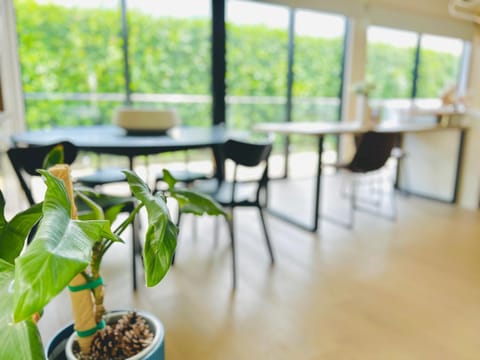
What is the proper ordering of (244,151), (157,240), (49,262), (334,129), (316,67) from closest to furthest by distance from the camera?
(49,262)
(157,240)
(244,151)
(334,129)
(316,67)

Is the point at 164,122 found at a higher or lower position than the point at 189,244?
higher

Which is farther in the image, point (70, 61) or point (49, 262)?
point (70, 61)

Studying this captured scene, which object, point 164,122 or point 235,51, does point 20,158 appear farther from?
point 235,51

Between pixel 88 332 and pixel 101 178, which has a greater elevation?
pixel 101 178

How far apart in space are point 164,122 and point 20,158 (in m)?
0.91

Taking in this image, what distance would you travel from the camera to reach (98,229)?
2.61 ft

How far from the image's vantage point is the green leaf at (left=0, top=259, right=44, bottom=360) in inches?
27.6

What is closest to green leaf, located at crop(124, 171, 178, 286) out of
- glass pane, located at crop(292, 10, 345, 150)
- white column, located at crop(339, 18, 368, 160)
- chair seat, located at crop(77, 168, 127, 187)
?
chair seat, located at crop(77, 168, 127, 187)

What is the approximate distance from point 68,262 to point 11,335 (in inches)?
9.0

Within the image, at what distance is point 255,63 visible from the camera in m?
4.64

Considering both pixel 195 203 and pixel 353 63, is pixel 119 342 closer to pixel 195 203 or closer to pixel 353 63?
pixel 195 203

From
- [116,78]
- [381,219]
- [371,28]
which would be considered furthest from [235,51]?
[381,219]

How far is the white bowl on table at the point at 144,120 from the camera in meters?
2.37

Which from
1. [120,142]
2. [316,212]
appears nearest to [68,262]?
[120,142]
